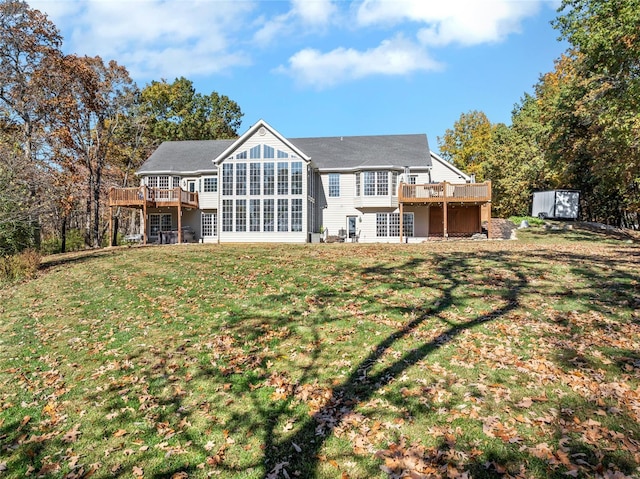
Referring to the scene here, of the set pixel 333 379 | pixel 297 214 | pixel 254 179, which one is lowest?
pixel 333 379

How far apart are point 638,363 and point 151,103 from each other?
51582mm

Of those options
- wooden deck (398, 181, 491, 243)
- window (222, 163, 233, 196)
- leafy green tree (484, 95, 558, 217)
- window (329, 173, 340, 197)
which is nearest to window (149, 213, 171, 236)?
window (222, 163, 233, 196)

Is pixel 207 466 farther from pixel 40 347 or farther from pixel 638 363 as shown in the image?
pixel 638 363

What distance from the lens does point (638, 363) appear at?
6023 mm

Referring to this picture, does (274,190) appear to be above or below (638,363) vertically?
above

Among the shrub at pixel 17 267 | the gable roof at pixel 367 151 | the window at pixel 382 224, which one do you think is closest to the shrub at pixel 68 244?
the shrub at pixel 17 267

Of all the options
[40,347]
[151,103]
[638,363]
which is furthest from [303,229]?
[151,103]

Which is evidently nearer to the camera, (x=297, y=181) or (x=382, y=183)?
(x=297, y=181)

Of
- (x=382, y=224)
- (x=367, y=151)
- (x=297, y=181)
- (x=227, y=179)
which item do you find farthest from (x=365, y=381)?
(x=367, y=151)

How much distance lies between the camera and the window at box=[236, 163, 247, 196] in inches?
1030

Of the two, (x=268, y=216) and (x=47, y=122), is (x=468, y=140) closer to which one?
(x=268, y=216)

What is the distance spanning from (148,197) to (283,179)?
9.03 m

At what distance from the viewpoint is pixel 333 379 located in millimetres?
6008

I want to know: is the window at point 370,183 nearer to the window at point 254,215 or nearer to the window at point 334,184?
the window at point 334,184
